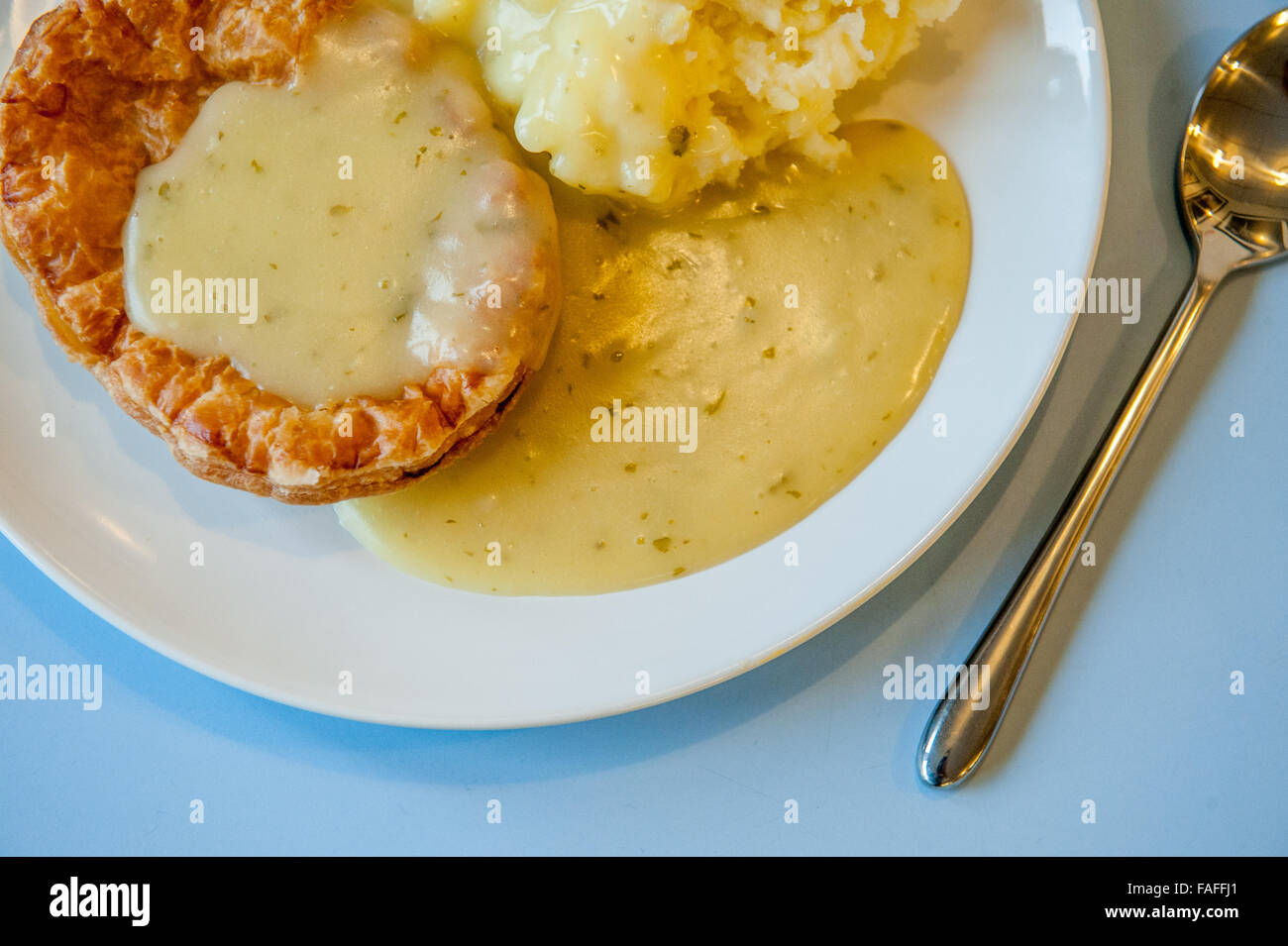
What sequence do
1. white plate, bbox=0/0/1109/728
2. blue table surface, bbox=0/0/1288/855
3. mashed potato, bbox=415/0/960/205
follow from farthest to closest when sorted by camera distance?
blue table surface, bbox=0/0/1288/855 → white plate, bbox=0/0/1109/728 → mashed potato, bbox=415/0/960/205

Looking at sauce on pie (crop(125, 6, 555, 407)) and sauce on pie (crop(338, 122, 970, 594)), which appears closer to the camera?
sauce on pie (crop(125, 6, 555, 407))

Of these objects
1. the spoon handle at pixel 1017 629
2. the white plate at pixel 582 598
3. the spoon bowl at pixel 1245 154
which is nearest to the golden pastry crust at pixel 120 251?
the white plate at pixel 582 598

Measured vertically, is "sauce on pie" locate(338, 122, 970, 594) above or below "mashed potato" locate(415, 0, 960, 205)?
below

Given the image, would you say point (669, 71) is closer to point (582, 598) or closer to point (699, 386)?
point (699, 386)

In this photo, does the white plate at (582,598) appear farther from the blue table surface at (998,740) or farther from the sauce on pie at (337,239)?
the sauce on pie at (337,239)

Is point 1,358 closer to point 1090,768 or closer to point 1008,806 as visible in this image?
point 1008,806

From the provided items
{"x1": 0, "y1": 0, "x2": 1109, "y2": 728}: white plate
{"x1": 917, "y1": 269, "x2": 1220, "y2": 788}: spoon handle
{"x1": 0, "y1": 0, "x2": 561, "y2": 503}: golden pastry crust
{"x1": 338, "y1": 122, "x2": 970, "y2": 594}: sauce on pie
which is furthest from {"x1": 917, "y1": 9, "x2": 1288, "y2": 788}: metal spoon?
{"x1": 0, "y1": 0, "x2": 561, "y2": 503}: golden pastry crust

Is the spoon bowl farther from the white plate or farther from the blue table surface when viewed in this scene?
the white plate
